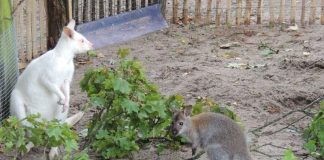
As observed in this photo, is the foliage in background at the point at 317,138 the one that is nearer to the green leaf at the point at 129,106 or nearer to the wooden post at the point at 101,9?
the green leaf at the point at 129,106

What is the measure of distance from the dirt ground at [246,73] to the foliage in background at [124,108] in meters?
0.33

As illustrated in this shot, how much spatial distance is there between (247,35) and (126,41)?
1575mm

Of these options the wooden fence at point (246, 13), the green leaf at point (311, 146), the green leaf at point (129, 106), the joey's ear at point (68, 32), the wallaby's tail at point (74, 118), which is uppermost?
the joey's ear at point (68, 32)

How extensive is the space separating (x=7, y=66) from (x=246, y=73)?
115 inches

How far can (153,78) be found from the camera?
28.7 feet

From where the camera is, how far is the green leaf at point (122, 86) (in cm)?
601

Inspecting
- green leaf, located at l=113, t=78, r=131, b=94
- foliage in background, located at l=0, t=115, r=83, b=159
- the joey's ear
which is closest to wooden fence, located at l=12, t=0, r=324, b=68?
the joey's ear

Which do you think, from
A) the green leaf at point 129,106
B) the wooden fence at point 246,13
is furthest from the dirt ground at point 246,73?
the green leaf at point 129,106

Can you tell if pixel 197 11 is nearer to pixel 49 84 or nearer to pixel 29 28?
pixel 29 28

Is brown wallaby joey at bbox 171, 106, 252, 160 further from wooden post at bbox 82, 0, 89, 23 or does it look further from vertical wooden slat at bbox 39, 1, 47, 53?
wooden post at bbox 82, 0, 89, 23

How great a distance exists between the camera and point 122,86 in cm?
602

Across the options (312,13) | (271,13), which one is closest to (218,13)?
(271,13)

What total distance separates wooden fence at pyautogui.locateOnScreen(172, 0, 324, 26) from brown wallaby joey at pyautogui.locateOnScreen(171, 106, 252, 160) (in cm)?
467

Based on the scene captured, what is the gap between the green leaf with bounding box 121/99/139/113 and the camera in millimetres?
5996
